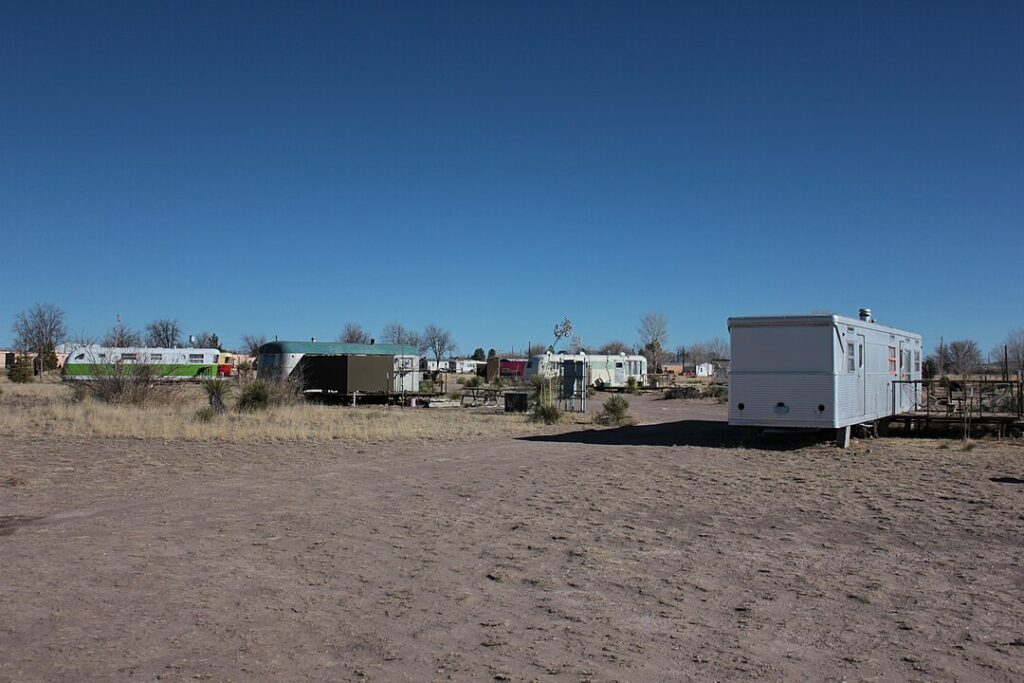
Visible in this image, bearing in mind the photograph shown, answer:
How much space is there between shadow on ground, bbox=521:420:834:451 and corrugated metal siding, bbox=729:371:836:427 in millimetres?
702

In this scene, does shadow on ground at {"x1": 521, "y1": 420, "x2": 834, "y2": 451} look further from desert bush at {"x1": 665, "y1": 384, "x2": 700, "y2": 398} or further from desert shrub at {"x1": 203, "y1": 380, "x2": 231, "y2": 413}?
desert bush at {"x1": 665, "y1": 384, "x2": 700, "y2": 398}

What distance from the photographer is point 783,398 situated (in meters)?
15.9

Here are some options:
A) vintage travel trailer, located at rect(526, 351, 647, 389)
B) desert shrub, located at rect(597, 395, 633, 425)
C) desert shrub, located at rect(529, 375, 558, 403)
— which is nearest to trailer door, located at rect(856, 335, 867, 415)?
desert shrub, located at rect(597, 395, 633, 425)

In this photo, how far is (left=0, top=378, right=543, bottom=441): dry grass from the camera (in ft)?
57.9

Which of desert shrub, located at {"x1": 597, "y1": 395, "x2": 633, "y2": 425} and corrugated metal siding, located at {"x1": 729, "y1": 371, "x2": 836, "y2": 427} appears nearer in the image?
corrugated metal siding, located at {"x1": 729, "y1": 371, "x2": 836, "y2": 427}

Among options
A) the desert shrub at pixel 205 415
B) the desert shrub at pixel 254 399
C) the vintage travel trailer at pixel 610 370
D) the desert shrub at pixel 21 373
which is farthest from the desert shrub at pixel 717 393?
the desert shrub at pixel 21 373

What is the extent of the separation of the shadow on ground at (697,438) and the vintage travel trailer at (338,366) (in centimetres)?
1329

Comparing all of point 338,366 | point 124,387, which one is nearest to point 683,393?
point 338,366

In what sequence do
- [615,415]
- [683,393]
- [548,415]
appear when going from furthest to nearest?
[683,393], [548,415], [615,415]

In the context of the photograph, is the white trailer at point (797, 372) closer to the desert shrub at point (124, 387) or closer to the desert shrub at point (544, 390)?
the desert shrub at point (544, 390)

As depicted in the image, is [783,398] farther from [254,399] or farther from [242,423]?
[254,399]

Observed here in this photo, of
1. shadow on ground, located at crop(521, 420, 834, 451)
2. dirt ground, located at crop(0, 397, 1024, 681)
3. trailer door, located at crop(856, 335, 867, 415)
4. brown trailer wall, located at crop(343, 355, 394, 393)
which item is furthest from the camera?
brown trailer wall, located at crop(343, 355, 394, 393)

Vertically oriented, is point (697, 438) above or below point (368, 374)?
below

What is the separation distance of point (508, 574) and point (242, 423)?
14867mm
